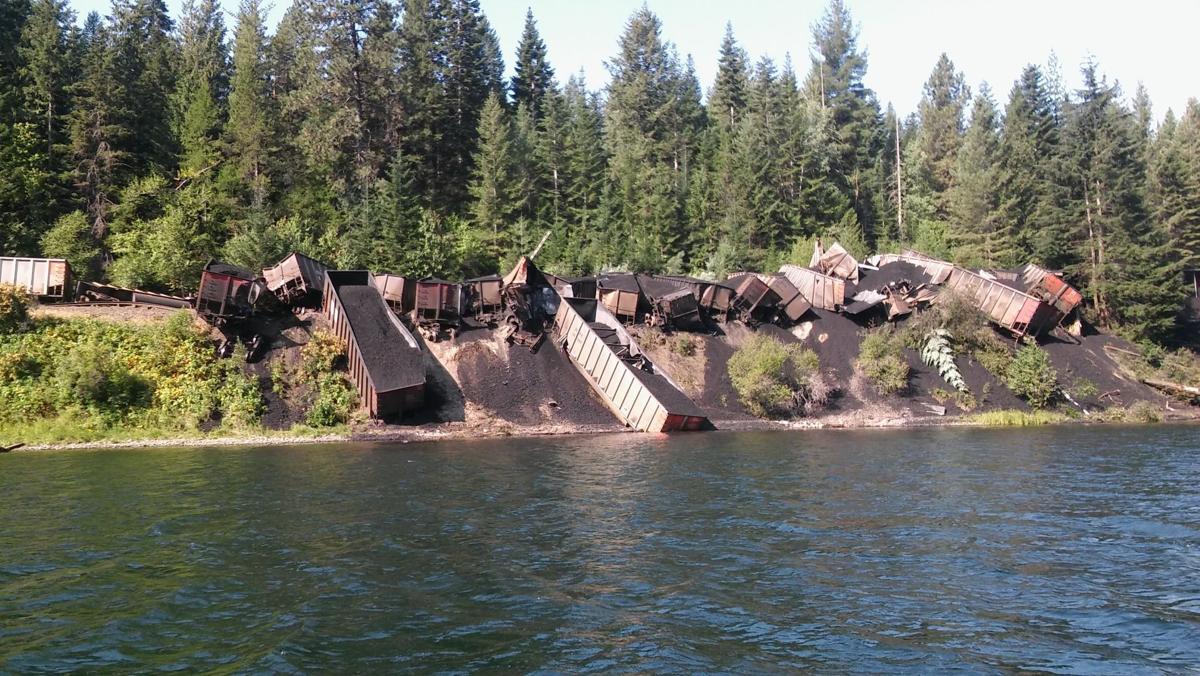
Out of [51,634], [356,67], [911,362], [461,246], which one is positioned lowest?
[51,634]

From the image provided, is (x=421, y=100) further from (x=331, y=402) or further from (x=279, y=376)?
(x=331, y=402)

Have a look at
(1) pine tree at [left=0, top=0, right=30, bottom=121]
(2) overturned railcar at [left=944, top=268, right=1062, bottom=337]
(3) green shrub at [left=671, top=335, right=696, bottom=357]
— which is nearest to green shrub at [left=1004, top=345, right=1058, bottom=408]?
(2) overturned railcar at [left=944, top=268, right=1062, bottom=337]

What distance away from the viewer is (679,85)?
9212 cm

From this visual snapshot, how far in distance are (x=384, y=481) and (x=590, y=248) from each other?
42.1 metres

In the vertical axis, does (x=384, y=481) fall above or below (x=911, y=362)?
below

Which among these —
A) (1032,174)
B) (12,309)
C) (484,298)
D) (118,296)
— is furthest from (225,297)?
(1032,174)

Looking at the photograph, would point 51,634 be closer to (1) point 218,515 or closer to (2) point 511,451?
(1) point 218,515

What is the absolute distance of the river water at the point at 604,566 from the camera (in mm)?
12133

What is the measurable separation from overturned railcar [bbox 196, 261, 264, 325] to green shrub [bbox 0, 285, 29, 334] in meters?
7.95

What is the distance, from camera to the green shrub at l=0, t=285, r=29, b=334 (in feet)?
123

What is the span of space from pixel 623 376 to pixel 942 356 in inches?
755

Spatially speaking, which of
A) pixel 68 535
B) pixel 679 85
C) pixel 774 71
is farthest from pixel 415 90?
pixel 68 535

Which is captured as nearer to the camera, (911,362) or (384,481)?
(384,481)

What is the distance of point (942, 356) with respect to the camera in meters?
45.6
